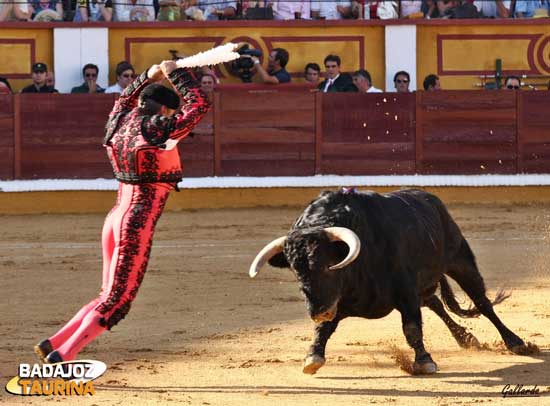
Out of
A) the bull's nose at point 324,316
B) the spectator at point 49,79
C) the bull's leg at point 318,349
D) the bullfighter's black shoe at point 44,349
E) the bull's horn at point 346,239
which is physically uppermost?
the spectator at point 49,79

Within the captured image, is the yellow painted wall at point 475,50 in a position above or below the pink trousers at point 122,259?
above

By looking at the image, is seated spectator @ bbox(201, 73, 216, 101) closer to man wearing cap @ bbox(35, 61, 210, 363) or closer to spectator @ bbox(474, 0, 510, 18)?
spectator @ bbox(474, 0, 510, 18)

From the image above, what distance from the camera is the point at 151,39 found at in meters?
12.5

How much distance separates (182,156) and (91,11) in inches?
71.3

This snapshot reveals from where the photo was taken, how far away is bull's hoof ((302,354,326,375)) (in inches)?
199

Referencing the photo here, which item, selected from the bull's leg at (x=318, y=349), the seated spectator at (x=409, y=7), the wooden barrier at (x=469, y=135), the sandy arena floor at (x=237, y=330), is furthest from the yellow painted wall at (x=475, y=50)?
the bull's leg at (x=318, y=349)

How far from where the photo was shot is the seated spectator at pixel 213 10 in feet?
41.0

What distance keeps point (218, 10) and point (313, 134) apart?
161 cm

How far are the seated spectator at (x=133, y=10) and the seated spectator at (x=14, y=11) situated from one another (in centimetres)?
81

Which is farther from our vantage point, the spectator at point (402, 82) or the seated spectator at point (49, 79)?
the spectator at point (402, 82)

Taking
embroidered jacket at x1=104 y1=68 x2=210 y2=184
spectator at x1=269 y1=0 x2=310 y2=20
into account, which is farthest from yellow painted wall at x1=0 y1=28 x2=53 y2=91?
embroidered jacket at x1=104 y1=68 x2=210 y2=184

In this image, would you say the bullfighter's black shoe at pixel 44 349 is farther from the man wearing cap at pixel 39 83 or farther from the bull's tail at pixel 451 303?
the man wearing cap at pixel 39 83

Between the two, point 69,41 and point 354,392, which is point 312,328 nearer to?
point 354,392

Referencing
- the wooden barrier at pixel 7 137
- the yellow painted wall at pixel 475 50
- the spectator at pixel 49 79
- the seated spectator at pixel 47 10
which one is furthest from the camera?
the yellow painted wall at pixel 475 50
